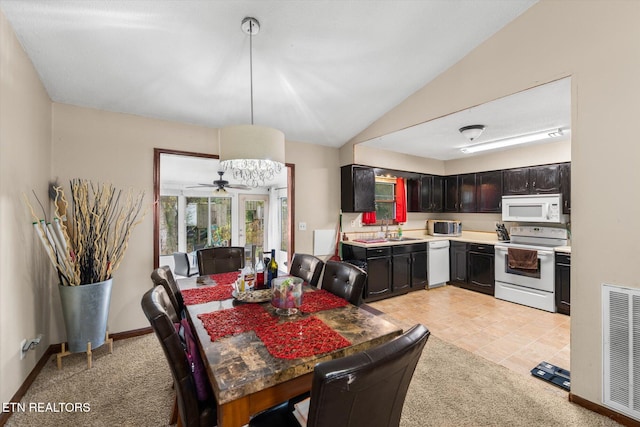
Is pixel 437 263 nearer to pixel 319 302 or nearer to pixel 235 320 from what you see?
pixel 319 302

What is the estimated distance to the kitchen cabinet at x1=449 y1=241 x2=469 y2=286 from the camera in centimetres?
466

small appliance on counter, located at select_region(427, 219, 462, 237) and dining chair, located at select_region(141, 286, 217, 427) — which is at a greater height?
small appliance on counter, located at select_region(427, 219, 462, 237)

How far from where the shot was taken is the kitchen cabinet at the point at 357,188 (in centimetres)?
427

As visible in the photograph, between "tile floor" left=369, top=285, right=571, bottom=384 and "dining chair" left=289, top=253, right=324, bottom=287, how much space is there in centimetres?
165

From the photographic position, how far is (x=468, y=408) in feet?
6.22

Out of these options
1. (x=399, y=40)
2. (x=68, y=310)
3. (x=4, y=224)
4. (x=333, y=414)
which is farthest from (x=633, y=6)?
(x=68, y=310)

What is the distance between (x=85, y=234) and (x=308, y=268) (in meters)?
2.01

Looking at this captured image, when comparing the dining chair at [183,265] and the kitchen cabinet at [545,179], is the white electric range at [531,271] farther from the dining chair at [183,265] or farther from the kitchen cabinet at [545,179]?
the dining chair at [183,265]

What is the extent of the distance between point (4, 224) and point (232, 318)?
5.46ft

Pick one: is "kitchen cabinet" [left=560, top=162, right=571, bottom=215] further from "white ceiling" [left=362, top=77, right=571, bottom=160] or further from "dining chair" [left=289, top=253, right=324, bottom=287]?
"dining chair" [left=289, top=253, right=324, bottom=287]

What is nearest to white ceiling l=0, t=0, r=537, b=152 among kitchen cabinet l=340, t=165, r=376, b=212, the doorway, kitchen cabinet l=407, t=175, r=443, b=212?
kitchen cabinet l=340, t=165, r=376, b=212

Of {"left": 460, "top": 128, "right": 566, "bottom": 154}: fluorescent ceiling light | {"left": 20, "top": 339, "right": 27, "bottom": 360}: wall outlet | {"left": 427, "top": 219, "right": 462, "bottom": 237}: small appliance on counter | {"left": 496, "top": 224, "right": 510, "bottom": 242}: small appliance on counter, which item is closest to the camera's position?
{"left": 20, "top": 339, "right": 27, "bottom": 360}: wall outlet

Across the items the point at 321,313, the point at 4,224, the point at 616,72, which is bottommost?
the point at 321,313

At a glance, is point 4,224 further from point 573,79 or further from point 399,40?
point 573,79
